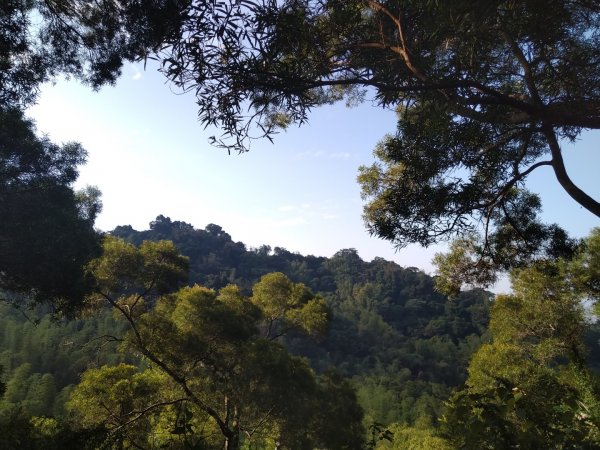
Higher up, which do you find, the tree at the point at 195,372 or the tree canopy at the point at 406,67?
the tree canopy at the point at 406,67

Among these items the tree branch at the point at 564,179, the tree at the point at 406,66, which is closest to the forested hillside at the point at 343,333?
the tree at the point at 406,66

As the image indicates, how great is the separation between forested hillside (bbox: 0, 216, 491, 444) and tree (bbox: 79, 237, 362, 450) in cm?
114

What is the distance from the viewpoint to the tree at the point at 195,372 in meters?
8.70

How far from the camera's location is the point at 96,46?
539cm

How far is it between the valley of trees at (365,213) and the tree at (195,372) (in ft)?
0.18

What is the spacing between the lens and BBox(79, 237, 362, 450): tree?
8703 mm

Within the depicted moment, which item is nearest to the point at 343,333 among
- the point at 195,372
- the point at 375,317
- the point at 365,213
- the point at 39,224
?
the point at 375,317

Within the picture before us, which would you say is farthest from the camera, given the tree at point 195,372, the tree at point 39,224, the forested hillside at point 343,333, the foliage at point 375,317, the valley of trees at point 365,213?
the foliage at point 375,317

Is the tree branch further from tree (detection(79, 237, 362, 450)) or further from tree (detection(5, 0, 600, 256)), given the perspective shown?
tree (detection(79, 237, 362, 450))

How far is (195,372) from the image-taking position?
33.8 feet

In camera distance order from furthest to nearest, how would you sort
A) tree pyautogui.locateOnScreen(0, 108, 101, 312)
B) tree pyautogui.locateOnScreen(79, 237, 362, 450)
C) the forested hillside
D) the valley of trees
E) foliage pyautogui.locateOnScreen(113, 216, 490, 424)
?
foliage pyautogui.locateOnScreen(113, 216, 490, 424) < the forested hillside < tree pyautogui.locateOnScreen(79, 237, 362, 450) < tree pyautogui.locateOnScreen(0, 108, 101, 312) < the valley of trees

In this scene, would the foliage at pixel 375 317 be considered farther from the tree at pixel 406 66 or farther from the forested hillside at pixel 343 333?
the tree at pixel 406 66

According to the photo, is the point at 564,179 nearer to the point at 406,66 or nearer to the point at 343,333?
the point at 406,66

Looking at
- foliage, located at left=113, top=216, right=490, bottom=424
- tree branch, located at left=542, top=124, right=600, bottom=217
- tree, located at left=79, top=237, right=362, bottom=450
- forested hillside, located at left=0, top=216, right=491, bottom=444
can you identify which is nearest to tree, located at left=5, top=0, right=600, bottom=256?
tree branch, located at left=542, top=124, right=600, bottom=217
